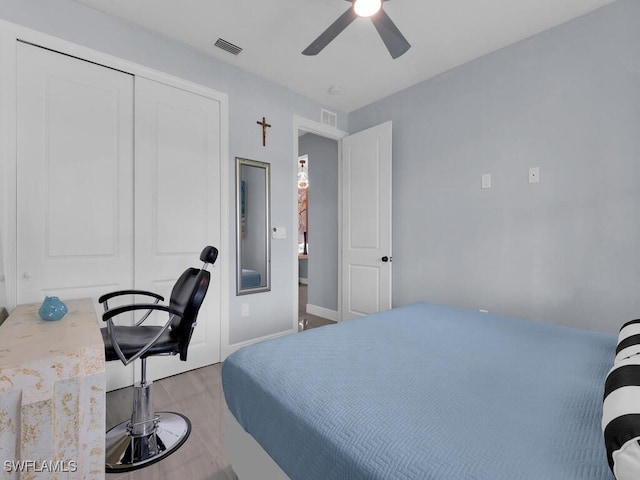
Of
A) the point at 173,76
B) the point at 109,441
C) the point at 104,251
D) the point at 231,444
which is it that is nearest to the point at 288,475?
the point at 231,444

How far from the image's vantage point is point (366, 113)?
12.3 ft

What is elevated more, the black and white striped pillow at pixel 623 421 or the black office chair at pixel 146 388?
the black and white striped pillow at pixel 623 421

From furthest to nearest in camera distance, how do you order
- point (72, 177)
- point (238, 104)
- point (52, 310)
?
point (238, 104) < point (72, 177) < point (52, 310)

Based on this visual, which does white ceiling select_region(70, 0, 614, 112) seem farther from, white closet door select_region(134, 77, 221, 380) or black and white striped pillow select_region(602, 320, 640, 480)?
black and white striped pillow select_region(602, 320, 640, 480)

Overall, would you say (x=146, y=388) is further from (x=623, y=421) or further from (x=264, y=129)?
(x=264, y=129)

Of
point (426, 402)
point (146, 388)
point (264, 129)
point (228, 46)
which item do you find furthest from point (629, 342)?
point (228, 46)

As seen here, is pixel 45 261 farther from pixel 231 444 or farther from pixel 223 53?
pixel 223 53

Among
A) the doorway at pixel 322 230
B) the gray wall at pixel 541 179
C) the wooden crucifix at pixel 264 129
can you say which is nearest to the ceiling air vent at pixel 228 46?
the wooden crucifix at pixel 264 129

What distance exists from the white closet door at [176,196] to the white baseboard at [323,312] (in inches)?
69.7

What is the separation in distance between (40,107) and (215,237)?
1.40 metres

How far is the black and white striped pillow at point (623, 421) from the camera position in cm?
56

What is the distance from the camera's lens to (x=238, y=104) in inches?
116

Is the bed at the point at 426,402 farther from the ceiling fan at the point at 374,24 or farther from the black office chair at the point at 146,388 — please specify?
the ceiling fan at the point at 374,24

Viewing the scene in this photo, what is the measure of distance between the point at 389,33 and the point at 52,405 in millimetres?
2483
